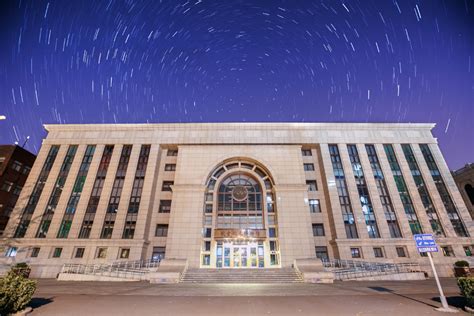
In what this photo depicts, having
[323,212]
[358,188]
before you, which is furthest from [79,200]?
[358,188]

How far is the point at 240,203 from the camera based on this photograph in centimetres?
3338

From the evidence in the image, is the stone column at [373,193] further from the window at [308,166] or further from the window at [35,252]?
the window at [35,252]

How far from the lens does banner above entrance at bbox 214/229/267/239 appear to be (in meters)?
29.9

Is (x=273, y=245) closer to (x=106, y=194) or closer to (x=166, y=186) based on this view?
(x=166, y=186)

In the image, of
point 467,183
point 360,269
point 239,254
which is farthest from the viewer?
point 467,183

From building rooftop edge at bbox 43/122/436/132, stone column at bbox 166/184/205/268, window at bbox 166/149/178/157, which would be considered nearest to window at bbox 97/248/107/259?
stone column at bbox 166/184/205/268

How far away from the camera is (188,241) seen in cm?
2969

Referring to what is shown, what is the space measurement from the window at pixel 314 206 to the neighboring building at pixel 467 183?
34.0m

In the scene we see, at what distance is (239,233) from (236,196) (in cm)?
587

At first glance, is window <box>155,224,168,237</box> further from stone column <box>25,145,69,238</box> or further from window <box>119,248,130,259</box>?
stone column <box>25,145,69,238</box>

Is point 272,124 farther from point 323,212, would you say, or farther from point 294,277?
point 294,277

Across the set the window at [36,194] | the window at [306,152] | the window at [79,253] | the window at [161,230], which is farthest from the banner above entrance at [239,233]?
the window at [36,194]

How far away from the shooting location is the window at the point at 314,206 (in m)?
34.3

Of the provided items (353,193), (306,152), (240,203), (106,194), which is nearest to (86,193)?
(106,194)
